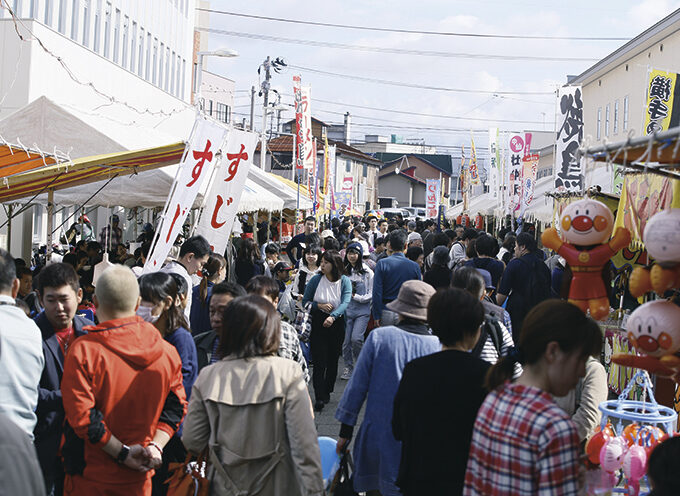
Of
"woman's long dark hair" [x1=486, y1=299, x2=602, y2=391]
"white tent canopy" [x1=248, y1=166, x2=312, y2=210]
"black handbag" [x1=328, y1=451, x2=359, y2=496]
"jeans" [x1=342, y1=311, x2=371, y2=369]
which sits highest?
"white tent canopy" [x1=248, y1=166, x2=312, y2=210]

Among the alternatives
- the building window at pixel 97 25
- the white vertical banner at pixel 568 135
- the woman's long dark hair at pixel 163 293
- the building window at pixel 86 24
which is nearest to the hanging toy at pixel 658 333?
the woman's long dark hair at pixel 163 293

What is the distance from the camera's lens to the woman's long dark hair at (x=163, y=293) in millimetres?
4598

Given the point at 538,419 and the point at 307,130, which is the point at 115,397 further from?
the point at 307,130

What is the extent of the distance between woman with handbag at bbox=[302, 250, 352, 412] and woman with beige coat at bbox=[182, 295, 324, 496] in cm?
453

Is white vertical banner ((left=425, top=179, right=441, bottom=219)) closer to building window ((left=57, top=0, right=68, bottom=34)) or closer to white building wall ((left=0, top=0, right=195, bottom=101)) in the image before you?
white building wall ((left=0, top=0, right=195, bottom=101))

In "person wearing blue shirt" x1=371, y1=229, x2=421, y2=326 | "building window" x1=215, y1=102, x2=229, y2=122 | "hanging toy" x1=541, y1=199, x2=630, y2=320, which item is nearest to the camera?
"hanging toy" x1=541, y1=199, x2=630, y2=320

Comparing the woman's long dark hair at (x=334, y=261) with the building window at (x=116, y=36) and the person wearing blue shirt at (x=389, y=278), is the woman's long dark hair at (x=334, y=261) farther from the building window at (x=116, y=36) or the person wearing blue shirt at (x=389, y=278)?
the building window at (x=116, y=36)

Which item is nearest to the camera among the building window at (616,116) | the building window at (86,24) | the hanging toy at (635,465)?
the hanging toy at (635,465)

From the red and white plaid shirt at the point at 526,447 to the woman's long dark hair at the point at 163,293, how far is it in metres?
2.43

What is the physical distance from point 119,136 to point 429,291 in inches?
289

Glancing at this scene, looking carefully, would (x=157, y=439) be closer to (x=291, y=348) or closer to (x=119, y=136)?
(x=291, y=348)

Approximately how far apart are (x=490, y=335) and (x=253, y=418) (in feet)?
6.02

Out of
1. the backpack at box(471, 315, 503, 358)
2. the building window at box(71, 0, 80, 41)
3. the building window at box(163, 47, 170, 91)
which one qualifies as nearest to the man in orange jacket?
the backpack at box(471, 315, 503, 358)

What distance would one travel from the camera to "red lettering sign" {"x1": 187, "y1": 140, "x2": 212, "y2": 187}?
7.20 meters
